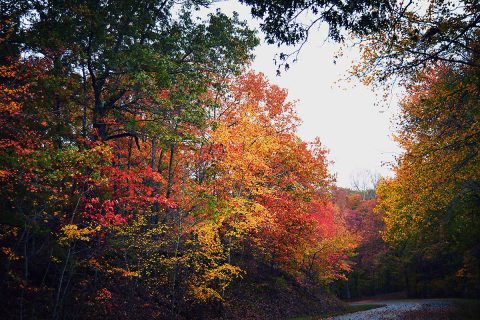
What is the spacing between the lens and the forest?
866 cm

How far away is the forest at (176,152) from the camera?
866 centimetres

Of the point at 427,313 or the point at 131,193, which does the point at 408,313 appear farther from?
the point at 131,193

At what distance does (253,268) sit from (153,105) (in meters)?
12.5

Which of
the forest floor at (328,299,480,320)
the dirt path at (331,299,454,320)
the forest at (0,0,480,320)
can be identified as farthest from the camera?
the dirt path at (331,299,454,320)

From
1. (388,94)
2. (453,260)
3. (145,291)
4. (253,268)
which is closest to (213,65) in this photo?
(388,94)

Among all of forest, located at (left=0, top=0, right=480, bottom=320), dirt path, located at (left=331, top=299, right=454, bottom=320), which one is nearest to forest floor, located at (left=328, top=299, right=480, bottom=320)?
dirt path, located at (left=331, top=299, right=454, bottom=320)

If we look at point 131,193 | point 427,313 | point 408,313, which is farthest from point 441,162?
point 131,193

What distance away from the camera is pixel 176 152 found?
808 inches

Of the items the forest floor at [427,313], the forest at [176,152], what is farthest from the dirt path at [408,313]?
the forest at [176,152]

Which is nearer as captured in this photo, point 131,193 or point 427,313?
point 131,193

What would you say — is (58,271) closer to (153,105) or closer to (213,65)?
(153,105)

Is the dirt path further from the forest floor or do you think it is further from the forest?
the forest

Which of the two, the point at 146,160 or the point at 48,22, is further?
the point at 146,160

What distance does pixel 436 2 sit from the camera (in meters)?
8.02
